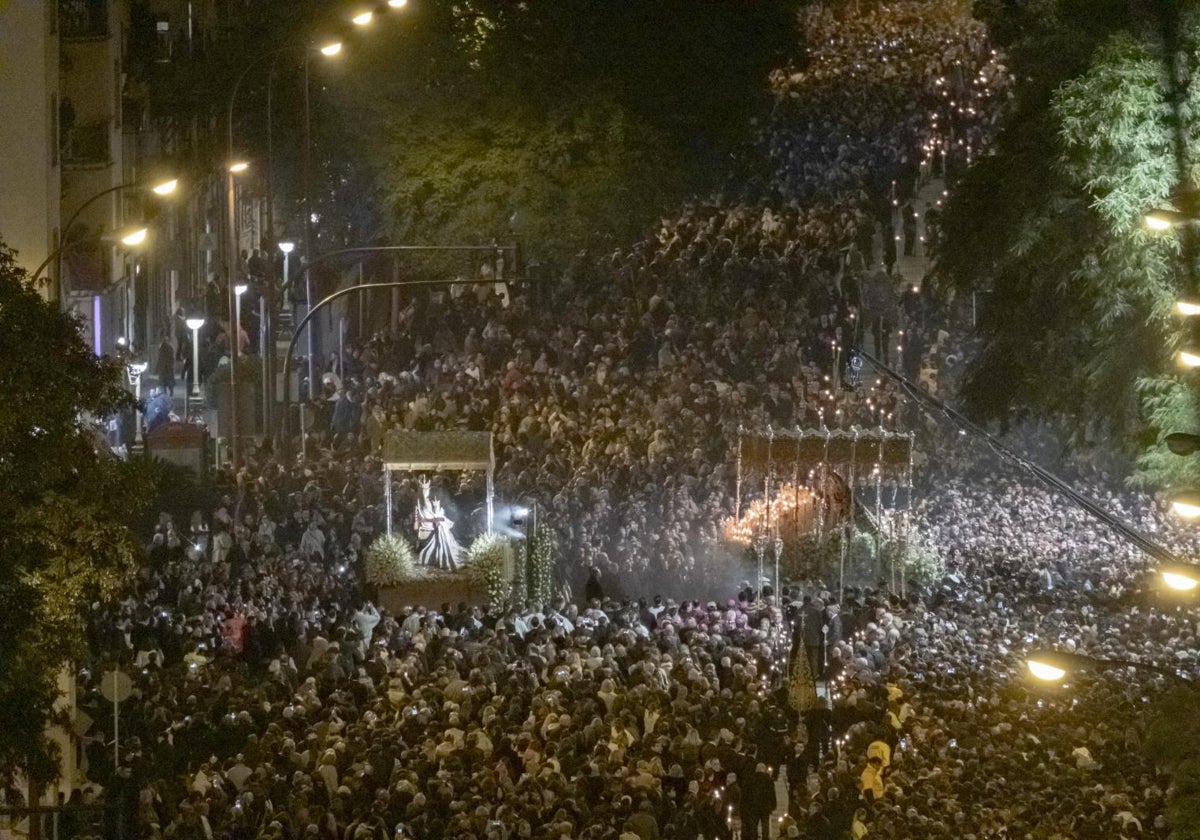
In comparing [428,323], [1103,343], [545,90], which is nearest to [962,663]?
[1103,343]

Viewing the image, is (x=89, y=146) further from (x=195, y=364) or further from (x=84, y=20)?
(x=195, y=364)

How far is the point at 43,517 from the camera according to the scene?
13.8 meters

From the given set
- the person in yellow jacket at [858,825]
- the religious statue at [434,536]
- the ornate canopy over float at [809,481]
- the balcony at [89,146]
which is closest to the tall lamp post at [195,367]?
the balcony at [89,146]

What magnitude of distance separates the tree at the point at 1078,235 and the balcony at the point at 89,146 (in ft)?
40.4

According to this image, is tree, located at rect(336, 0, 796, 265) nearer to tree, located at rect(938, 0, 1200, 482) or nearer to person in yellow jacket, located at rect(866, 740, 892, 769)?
tree, located at rect(938, 0, 1200, 482)

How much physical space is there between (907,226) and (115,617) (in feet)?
66.6

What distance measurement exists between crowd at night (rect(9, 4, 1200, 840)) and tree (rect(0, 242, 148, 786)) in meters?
0.98

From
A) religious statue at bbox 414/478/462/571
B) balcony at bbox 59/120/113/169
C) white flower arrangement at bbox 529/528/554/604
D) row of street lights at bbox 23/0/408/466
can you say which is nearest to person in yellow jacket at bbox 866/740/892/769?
row of street lights at bbox 23/0/408/466

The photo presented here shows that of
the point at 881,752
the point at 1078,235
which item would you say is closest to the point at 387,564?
the point at 881,752

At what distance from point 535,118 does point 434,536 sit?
14.4 meters

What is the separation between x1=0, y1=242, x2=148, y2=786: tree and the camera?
44.5 ft

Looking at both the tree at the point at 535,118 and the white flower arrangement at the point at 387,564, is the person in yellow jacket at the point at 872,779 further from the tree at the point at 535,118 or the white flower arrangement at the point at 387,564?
the tree at the point at 535,118

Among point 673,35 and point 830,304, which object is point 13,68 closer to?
point 830,304

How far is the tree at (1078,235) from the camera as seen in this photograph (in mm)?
24172
